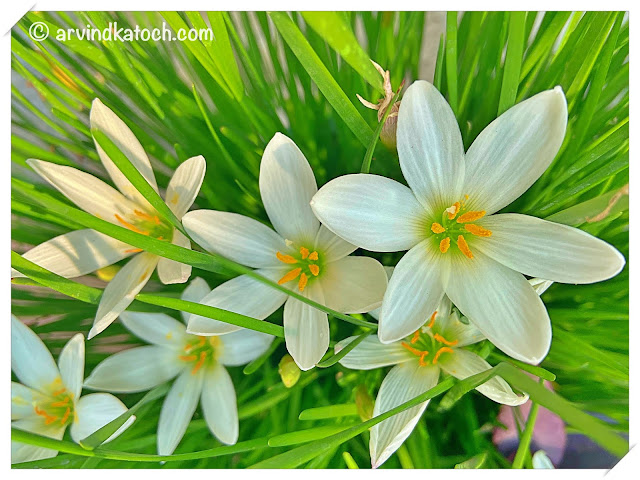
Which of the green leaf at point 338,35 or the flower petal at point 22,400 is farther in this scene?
the flower petal at point 22,400

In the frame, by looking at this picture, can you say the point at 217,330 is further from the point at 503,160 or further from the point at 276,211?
the point at 503,160

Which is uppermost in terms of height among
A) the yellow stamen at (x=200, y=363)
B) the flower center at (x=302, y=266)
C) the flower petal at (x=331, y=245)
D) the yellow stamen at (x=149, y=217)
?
the yellow stamen at (x=149, y=217)

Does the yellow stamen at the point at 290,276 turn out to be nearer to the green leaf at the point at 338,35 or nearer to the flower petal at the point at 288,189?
the flower petal at the point at 288,189

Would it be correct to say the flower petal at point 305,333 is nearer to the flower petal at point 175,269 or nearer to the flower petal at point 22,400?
the flower petal at point 175,269

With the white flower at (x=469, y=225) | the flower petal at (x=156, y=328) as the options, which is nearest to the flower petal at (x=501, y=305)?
the white flower at (x=469, y=225)

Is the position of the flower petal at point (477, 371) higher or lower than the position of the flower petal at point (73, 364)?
higher

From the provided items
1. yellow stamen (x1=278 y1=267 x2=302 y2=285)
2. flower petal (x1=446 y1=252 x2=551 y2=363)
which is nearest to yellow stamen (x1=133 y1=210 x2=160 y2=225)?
yellow stamen (x1=278 y1=267 x2=302 y2=285)
